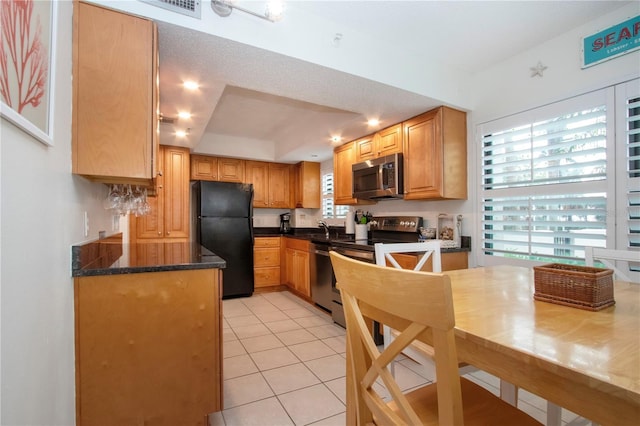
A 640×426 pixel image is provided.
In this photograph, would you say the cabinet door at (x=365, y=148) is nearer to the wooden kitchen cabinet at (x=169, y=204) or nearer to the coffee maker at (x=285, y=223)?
the coffee maker at (x=285, y=223)

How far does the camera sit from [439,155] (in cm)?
260

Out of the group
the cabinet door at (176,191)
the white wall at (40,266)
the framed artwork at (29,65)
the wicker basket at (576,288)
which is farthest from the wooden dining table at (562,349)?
the cabinet door at (176,191)

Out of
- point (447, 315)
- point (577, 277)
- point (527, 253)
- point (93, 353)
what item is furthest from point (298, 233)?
point (447, 315)

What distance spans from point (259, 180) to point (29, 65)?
13.5ft

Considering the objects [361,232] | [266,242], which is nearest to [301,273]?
[266,242]

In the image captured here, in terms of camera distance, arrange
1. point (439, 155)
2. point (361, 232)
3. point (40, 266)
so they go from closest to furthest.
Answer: point (40, 266), point (439, 155), point (361, 232)

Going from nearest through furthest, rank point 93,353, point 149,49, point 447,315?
point 447,315, point 93,353, point 149,49

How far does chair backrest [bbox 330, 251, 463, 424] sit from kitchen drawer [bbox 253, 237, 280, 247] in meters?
3.84

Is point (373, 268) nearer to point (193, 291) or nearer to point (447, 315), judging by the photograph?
point (447, 315)

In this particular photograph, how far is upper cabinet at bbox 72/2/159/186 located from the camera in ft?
4.46

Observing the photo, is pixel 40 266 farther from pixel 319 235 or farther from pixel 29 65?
pixel 319 235

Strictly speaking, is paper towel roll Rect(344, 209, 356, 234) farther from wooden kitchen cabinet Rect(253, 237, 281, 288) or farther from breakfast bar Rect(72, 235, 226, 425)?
breakfast bar Rect(72, 235, 226, 425)

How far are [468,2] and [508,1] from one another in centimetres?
24

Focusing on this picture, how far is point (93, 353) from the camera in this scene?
4.36 ft
